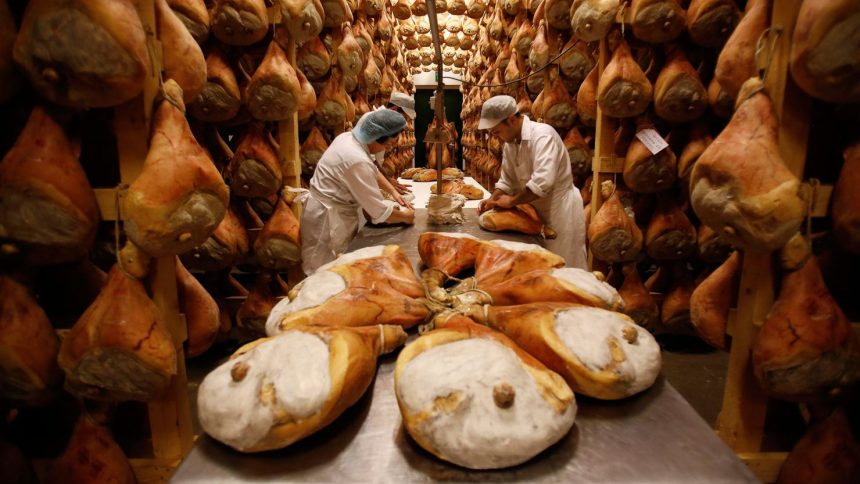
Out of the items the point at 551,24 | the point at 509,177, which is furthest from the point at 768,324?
the point at 551,24

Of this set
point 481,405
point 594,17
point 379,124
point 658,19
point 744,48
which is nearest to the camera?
point 481,405

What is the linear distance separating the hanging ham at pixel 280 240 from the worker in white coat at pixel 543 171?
1.63 meters

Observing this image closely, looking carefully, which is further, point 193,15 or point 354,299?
point 193,15

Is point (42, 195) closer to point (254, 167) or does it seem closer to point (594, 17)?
point (254, 167)

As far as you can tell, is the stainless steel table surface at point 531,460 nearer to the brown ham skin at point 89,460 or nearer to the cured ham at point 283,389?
the cured ham at point 283,389

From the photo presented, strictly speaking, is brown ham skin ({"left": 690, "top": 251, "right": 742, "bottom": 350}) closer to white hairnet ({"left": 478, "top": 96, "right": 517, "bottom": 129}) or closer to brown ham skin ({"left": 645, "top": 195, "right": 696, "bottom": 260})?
brown ham skin ({"left": 645, "top": 195, "right": 696, "bottom": 260})

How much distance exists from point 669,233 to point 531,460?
10.7 feet

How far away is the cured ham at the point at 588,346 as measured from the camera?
1270 mm

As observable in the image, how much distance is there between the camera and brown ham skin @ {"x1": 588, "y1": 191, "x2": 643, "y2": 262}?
152 inches

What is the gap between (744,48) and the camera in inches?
74.4

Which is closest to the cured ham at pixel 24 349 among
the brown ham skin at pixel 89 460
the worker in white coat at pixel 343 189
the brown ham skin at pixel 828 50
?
the brown ham skin at pixel 89 460

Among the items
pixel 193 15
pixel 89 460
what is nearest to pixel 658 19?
pixel 193 15

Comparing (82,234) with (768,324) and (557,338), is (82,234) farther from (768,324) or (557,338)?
(768,324)

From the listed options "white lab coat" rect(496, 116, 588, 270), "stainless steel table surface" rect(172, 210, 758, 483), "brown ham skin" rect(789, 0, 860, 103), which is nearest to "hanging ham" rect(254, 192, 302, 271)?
"white lab coat" rect(496, 116, 588, 270)
